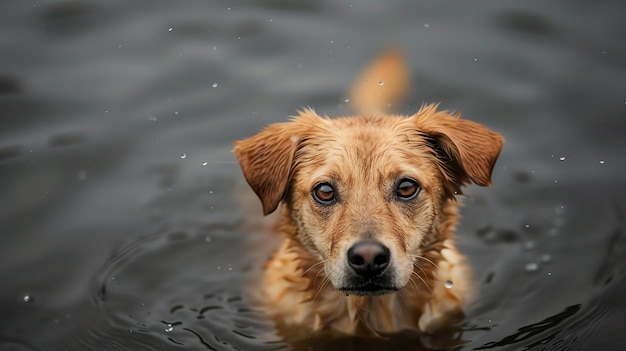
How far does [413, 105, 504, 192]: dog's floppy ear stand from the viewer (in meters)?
5.07

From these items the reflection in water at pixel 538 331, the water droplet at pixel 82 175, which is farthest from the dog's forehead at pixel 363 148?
the water droplet at pixel 82 175

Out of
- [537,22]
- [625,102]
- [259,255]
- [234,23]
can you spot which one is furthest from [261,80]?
[625,102]

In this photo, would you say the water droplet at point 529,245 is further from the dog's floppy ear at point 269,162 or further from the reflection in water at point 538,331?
the dog's floppy ear at point 269,162

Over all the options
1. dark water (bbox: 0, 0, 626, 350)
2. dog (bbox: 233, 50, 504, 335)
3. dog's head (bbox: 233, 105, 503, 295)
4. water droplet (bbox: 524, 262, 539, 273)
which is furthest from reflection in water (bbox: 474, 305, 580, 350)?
dog's head (bbox: 233, 105, 503, 295)

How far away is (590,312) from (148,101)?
14.9 feet

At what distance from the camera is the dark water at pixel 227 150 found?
5.89 meters

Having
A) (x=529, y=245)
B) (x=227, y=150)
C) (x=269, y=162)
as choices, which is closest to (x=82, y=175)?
(x=227, y=150)

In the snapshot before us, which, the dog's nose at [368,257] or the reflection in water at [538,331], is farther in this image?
the reflection in water at [538,331]

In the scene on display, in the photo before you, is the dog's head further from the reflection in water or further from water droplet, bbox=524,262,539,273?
water droplet, bbox=524,262,539,273

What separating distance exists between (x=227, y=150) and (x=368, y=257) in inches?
125

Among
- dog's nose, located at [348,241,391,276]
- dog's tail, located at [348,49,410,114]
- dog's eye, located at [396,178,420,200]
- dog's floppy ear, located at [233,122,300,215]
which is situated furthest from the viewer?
dog's tail, located at [348,49,410,114]

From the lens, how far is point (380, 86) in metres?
6.96

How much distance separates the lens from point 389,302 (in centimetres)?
555

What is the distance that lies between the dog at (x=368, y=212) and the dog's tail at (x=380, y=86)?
4.70 ft
